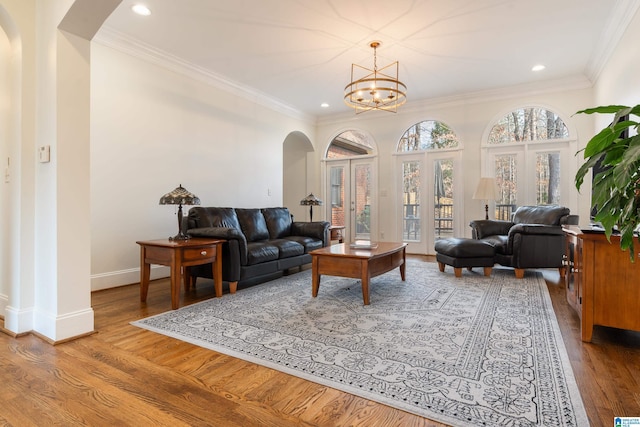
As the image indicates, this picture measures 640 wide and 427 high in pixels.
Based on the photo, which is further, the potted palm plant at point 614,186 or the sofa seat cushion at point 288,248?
the sofa seat cushion at point 288,248

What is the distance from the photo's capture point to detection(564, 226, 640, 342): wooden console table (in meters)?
2.13

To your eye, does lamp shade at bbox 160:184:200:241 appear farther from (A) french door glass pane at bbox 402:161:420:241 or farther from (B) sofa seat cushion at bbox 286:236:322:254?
(A) french door glass pane at bbox 402:161:420:241

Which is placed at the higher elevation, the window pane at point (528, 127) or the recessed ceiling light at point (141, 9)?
the recessed ceiling light at point (141, 9)

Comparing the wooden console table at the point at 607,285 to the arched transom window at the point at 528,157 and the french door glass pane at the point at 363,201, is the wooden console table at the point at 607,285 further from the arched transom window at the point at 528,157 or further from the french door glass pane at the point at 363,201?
the french door glass pane at the point at 363,201

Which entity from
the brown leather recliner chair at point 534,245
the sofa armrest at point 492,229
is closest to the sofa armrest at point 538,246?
the brown leather recliner chair at point 534,245

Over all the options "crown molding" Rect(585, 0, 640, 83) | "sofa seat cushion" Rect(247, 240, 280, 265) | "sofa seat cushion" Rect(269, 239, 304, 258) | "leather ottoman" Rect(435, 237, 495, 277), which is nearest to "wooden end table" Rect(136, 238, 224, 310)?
"sofa seat cushion" Rect(247, 240, 280, 265)

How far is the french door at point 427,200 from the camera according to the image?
6336mm

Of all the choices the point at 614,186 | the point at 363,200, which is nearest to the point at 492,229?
the point at 363,200

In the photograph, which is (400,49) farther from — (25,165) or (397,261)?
(25,165)

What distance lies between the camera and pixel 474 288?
146 inches

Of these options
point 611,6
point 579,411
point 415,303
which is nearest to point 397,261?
point 415,303

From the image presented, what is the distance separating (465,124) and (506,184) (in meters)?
1.28

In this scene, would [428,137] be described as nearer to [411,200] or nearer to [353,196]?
[411,200]

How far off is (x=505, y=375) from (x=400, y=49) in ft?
12.5
